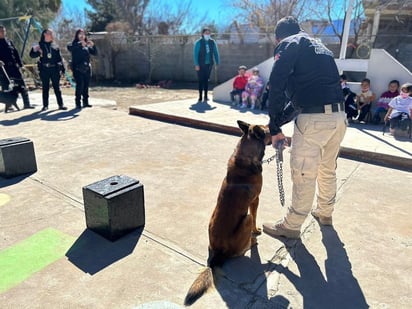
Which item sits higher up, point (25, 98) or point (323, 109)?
point (323, 109)

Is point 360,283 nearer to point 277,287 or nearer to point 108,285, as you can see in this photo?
point 277,287

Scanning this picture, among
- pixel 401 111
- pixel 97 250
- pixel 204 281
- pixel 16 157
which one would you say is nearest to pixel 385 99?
pixel 401 111

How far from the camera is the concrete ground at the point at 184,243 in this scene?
2.06 metres

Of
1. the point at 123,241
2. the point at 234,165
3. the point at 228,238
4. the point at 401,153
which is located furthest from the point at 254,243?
the point at 401,153

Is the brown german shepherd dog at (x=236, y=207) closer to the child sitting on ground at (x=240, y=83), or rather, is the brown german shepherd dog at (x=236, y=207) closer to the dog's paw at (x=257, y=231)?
the dog's paw at (x=257, y=231)

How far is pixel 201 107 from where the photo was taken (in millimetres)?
8000

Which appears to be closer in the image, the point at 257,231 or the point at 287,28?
the point at 287,28

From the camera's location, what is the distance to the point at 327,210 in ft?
9.37

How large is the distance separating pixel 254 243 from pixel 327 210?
2.61ft

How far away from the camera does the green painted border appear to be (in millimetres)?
2201

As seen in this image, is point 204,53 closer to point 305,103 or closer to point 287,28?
point 287,28

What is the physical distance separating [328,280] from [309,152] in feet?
3.11

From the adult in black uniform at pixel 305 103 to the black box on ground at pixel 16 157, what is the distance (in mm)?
3145

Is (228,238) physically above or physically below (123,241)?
above
